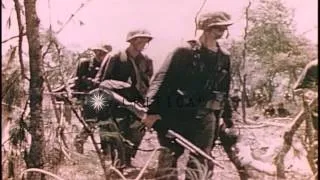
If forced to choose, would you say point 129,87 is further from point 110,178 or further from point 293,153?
point 293,153

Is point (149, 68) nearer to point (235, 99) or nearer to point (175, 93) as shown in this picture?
point (175, 93)

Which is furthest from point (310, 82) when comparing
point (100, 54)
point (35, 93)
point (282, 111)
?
point (35, 93)

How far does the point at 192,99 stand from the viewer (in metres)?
1.13

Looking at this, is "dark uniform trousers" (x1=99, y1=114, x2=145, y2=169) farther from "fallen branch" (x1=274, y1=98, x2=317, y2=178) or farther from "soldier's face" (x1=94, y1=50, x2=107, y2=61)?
"fallen branch" (x1=274, y1=98, x2=317, y2=178)

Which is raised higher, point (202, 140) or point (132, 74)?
point (132, 74)

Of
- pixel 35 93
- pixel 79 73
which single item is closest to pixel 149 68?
pixel 79 73

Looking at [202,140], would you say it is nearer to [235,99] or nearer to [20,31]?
[235,99]

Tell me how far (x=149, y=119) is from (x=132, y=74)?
102mm

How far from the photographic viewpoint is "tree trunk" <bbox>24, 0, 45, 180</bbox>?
115 centimetres

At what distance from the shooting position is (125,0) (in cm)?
113

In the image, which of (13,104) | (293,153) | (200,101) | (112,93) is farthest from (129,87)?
(293,153)

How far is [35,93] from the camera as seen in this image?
3.80 ft

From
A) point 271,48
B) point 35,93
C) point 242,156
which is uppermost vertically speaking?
point 271,48

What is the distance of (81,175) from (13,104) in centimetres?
21
